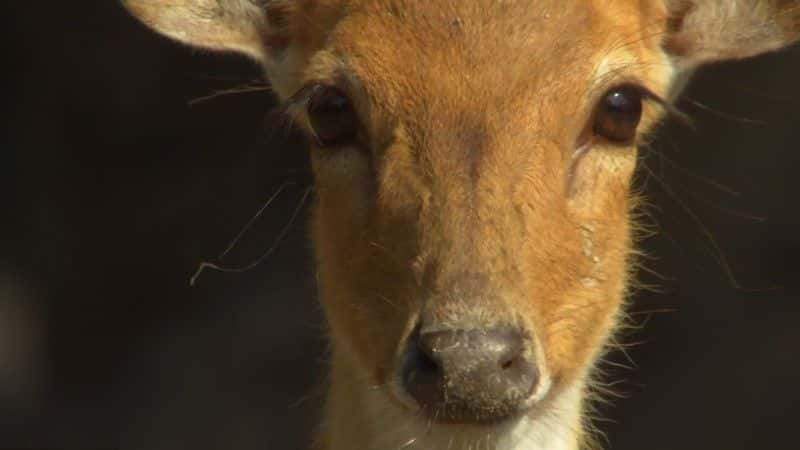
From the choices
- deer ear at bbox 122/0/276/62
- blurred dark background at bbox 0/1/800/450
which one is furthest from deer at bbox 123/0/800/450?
blurred dark background at bbox 0/1/800/450

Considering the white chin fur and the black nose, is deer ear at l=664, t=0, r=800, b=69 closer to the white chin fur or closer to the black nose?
the white chin fur

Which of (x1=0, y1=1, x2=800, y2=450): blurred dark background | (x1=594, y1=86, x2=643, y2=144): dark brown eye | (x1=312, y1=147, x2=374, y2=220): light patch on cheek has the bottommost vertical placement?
(x1=0, y1=1, x2=800, y2=450): blurred dark background

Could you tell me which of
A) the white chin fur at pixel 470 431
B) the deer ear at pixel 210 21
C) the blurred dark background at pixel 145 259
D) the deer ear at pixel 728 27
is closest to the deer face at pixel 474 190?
the white chin fur at pixel 470 431

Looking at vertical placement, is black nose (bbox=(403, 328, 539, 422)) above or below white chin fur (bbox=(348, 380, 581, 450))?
above

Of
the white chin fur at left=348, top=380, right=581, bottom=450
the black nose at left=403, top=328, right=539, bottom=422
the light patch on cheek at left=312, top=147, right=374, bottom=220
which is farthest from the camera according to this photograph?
the light patch on cheek at left=312, top=147, right=374, bottom=220

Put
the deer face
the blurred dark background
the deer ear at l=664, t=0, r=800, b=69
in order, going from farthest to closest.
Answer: the blurred dark background, the deer ear at l=664, t=0, r=800, b=69, the deer face

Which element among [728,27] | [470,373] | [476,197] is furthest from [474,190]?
[728,27]

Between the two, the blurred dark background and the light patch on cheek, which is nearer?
the light patch on cheek
